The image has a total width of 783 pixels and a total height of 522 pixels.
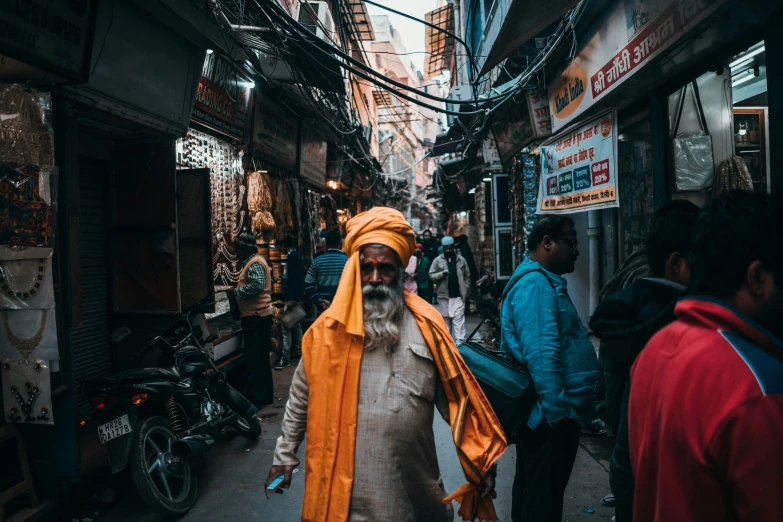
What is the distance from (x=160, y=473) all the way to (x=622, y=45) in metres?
4.96

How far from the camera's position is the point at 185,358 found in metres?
→ 4.30

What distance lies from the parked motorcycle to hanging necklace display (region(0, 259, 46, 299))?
0.74m

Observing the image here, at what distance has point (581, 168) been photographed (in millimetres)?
5504

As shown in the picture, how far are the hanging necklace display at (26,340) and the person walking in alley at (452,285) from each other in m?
6.29

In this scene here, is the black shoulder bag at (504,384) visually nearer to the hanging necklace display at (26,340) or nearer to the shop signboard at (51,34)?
the hanging necklace display at (26,340)

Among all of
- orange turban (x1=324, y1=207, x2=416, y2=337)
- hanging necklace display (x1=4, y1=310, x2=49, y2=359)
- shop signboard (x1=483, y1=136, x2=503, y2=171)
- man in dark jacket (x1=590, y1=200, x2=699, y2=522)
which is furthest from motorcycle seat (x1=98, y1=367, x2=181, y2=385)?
shop signboard (x1=483, y1=136, x2=503, y2=171)

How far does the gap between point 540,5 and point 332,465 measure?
11.8 ft

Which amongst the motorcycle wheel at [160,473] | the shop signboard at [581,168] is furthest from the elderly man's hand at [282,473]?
the shop signboard at [581,168]

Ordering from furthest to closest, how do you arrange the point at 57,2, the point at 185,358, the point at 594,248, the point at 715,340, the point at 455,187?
1. the point at 455,187
2. the point at 594,248
3. the point at 185,358
4. the point at 57,2
5. the point at 715,340

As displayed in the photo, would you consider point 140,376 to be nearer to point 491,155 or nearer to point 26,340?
point 26,340

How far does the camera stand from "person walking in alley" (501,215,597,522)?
98.6 inches

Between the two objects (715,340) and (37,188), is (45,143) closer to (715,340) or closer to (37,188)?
(37,188)

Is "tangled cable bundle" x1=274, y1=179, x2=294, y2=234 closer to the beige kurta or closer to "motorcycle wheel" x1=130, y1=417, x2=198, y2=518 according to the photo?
"motorcycle wheel" x1=130, y1=417, x2=198, y2=518

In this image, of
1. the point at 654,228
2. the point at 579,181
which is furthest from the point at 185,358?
the point at 579,181
